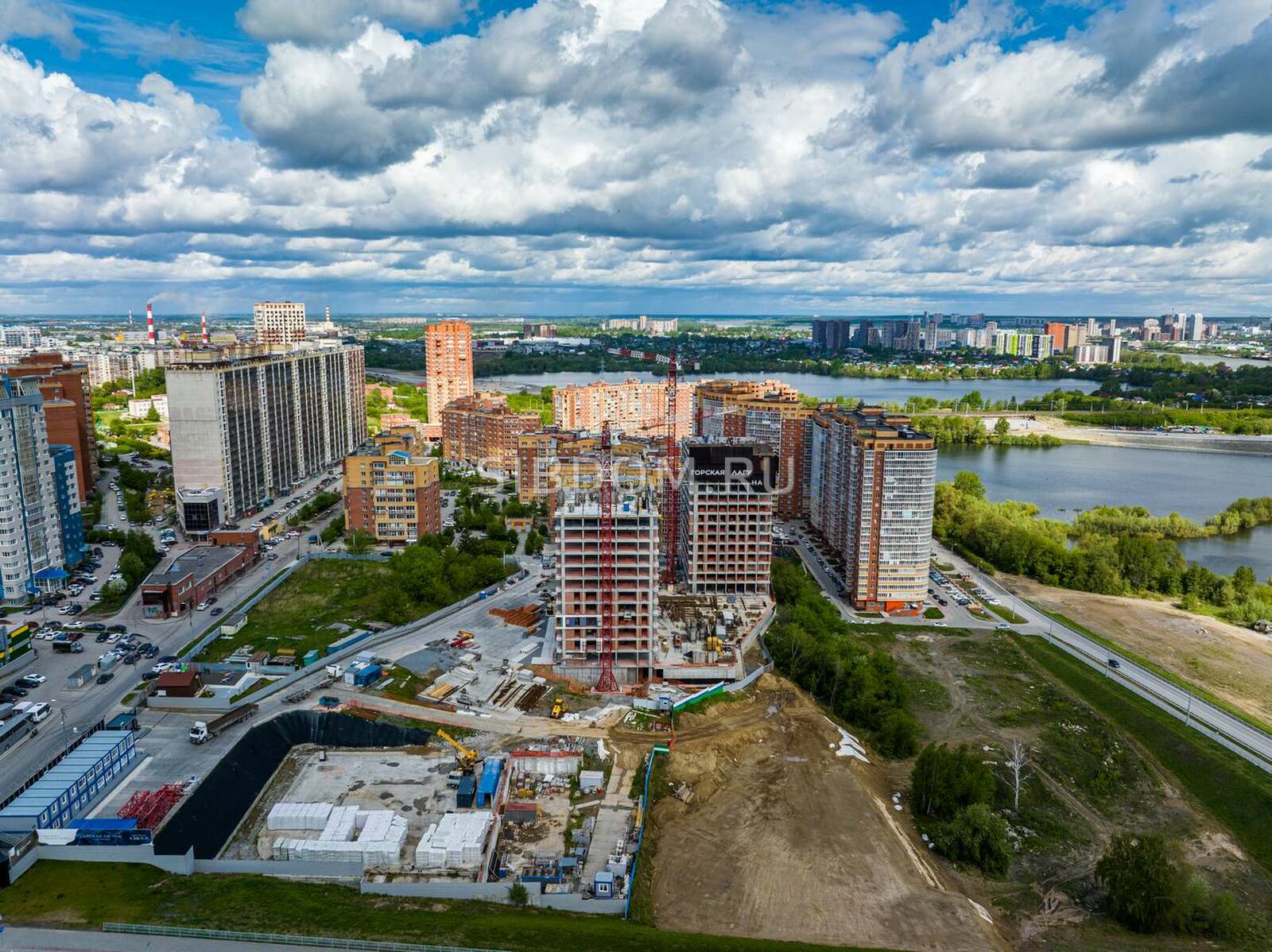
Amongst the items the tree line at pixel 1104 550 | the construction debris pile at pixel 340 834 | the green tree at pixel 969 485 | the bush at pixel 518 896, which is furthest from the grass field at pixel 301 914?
the green tree at pixel 969 485

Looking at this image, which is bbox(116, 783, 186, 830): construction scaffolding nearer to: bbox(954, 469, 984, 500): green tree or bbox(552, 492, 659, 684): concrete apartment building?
bbox(552, 492, 659, 684): concrete apartment building

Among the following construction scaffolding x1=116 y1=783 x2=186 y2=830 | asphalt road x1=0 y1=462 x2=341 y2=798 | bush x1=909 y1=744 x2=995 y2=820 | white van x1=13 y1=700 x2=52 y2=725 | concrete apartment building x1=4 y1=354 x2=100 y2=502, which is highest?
concrete apartment building x1=4 y1=354 x2=100 y2=502

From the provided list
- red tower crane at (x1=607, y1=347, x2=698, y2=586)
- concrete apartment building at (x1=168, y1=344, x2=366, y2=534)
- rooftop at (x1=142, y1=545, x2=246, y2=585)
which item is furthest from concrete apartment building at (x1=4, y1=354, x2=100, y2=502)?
red tower crane at (x1=607, y1=347, x2=698, y2=586)

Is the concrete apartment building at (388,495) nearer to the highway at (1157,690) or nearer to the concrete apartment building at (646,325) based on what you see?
the highway at (1157,690)

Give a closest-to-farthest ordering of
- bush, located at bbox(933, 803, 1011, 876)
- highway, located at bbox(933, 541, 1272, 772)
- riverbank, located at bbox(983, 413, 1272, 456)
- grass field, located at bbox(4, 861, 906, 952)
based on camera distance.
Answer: grass field, located at bbox(4, 861, 906, 952), bush, located at bbox(933, 803, 1011, 876), highway, located at bbox(933, 541, 1272, 772), riverbank, located at bbox(983, 413, 1272, 456)

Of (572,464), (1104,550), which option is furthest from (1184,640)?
(572,464)

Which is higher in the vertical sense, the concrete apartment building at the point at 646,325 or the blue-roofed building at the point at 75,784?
the concrete apartment building at the point at 646,325

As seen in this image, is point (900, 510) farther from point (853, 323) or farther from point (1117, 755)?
point (853, 323)
